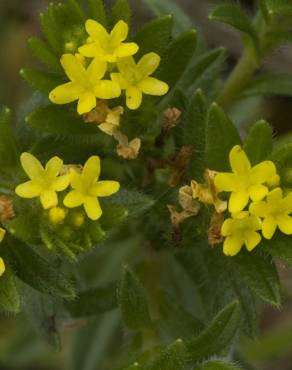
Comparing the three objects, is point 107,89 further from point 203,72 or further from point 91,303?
point 91,303

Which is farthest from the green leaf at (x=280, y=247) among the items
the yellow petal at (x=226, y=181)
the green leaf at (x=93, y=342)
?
the green leaf at (x=93, y=342)

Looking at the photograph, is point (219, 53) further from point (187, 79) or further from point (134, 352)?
point (134, 352)

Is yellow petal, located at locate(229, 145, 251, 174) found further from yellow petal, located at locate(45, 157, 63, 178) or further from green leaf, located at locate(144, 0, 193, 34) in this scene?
green leaf, located at locate(144, 0, 193, 34)

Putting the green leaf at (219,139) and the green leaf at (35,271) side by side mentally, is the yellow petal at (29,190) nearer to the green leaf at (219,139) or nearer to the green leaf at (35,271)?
the green leaf at (35,271)

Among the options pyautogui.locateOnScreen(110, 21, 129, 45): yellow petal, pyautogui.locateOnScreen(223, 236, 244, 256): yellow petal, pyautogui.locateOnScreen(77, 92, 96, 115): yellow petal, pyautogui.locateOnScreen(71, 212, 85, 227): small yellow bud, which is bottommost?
pyautogui.locateOnScreen(223, 236, 244, 256): yellow petal

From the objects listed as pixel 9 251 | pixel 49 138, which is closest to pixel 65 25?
pixel 49 138

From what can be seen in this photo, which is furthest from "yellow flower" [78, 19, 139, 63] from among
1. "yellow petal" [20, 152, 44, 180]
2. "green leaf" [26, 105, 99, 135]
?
"yellow petal" [20, 152, 44, 180]

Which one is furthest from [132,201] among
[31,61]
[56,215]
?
[31,61]
